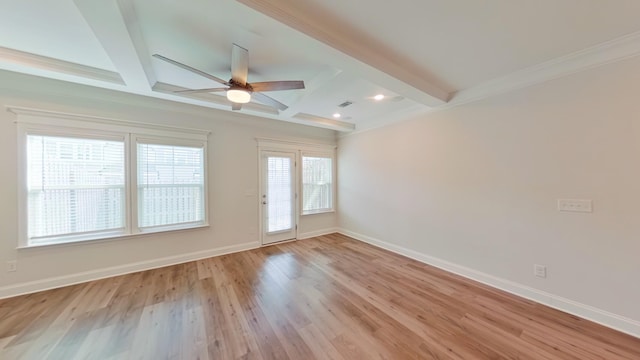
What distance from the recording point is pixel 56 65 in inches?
96.7

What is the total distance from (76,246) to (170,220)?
1099mm

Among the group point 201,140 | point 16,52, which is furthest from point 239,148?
point 16,52

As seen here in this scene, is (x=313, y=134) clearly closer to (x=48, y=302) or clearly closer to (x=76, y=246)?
(x=76, y=246)

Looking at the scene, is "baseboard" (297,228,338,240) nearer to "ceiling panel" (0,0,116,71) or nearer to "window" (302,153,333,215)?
"window" (302,153,333,215)

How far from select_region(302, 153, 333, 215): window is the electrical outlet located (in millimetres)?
3869

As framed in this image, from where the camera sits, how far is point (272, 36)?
6.04ft

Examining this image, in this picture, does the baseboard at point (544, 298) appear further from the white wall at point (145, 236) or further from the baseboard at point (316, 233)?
the white wall at point (145, 236)

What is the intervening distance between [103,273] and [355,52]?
4.46m

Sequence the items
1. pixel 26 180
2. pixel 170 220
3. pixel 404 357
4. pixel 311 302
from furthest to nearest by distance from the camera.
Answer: pixel 170 220, pixel 26 180, pixel 311 302, pixel 404 357

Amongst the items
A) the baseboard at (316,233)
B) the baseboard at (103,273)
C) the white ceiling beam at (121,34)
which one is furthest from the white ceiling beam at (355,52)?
the baseboard at (103,273)

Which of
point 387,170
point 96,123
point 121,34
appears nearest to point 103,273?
point 96,123

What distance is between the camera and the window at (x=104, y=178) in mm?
2793

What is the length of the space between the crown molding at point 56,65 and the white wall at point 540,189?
14.6 feet

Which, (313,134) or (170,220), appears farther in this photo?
(313,134)
